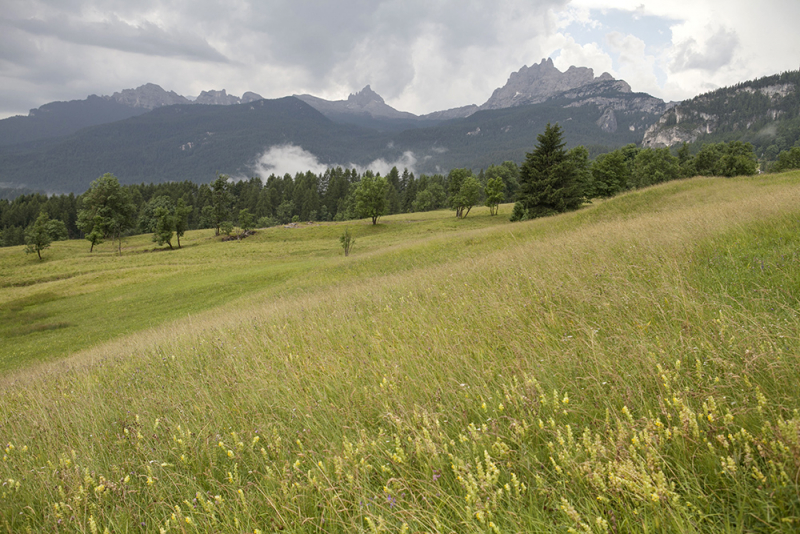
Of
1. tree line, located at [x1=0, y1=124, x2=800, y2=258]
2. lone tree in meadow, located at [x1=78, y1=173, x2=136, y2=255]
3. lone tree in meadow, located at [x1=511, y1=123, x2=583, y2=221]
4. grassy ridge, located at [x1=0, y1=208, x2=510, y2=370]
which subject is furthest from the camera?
lone tree in meadow, located at [x1=78, y1=173, x2=136, y2=255]

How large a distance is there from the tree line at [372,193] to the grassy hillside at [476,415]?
3670 cm

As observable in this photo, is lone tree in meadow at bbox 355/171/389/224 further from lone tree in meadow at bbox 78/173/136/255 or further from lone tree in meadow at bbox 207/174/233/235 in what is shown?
lone tree in meadow at bbox 78/173/136/255

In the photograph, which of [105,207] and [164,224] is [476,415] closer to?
[164,224]

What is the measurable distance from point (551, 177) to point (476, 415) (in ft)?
134

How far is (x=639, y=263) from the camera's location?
6203 mm

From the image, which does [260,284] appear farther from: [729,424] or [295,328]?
[729,424]

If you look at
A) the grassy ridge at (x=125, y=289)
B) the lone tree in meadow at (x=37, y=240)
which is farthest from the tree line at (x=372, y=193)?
the grassy ridge at (x=125, y=289)

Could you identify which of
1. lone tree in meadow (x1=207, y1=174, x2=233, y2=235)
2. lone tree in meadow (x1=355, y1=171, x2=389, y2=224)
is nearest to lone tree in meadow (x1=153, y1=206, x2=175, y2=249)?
lone tree in meadow (x1=207, y1=174, x2=233, y2=235)

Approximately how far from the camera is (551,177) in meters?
39.0

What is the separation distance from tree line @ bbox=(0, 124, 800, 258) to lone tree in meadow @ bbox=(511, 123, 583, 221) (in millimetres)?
111

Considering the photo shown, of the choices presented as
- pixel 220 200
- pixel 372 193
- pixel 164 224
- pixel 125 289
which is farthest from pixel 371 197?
pixel 125 289

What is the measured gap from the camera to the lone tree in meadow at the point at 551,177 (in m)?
39.2

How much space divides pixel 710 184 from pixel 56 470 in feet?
110

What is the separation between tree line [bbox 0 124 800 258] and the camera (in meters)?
41.0
